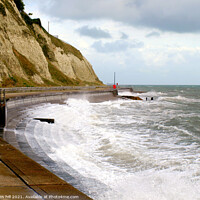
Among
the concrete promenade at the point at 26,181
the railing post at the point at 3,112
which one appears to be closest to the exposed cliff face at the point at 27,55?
the railing post at the point at 3,112

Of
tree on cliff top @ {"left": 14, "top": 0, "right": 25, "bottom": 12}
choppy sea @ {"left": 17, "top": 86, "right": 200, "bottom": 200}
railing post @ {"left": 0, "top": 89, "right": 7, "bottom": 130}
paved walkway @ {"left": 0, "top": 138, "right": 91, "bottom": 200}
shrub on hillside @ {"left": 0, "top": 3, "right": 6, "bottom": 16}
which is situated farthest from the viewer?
tree on cliff top @ {"left": 14, "top": 0, "right": 25, "bottom": 12}

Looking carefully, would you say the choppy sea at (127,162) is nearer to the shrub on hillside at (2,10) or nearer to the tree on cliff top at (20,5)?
the shrub on hillside at (2,10)

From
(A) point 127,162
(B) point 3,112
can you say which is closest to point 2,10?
(B) point 3,112

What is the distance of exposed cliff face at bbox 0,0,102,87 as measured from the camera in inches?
1703

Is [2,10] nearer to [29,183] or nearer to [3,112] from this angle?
[3,112]

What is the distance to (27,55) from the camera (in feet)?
187

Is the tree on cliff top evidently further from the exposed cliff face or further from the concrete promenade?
the concrete promenade

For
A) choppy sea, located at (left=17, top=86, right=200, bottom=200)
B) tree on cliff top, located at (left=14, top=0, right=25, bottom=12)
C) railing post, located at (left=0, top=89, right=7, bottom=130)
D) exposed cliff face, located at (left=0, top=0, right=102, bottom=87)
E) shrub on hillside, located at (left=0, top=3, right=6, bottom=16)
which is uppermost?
tree on cliff top, located at (left=14, top=0, right=25, bottom=12)

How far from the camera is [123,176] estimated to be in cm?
749

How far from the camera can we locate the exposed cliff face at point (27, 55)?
43.2m

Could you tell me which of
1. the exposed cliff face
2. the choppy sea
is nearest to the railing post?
the choppy sea

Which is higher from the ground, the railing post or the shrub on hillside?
the shrub on hillside

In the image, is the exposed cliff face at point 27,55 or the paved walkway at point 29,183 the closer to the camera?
the paved walkway at point 29,183

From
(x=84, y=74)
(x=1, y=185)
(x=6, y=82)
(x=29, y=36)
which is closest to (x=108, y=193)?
(x=1, y=185)
